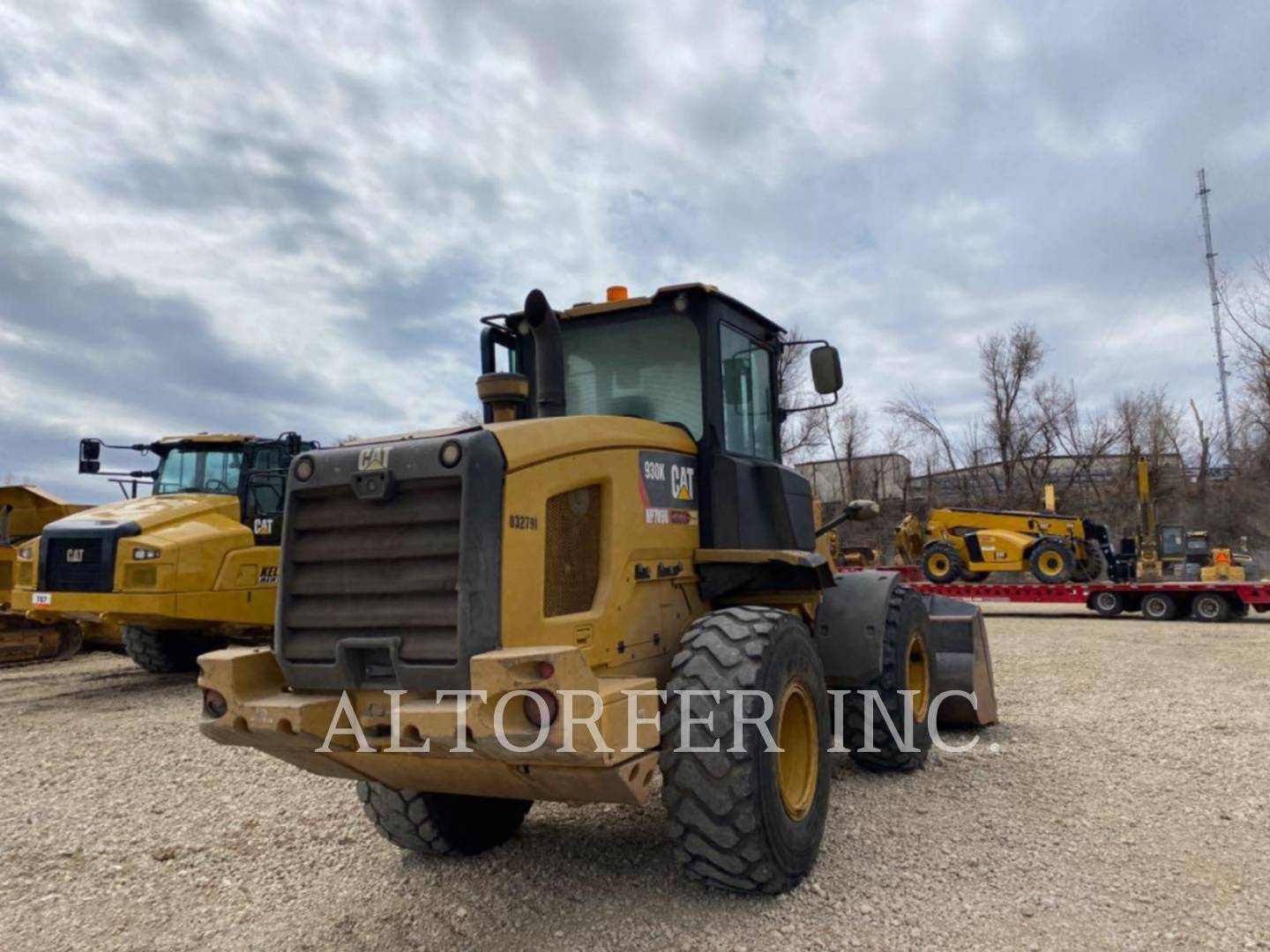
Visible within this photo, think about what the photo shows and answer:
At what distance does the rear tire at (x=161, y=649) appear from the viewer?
11.5 meters

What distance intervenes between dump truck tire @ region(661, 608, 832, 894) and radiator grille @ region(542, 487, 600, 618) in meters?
0.50

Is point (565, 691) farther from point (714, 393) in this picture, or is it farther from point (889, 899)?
point (714, 393)

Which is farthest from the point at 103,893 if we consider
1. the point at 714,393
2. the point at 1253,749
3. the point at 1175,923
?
the point at 1253,749

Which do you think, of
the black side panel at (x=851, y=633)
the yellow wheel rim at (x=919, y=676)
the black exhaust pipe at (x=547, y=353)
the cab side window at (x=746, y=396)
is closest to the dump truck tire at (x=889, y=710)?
the black side panel at (x=851, y=633)

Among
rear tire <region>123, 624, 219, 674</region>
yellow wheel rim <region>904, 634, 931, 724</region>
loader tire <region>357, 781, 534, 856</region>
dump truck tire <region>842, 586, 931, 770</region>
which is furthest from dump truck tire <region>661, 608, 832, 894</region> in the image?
rear tire <region>123, 624, 219, 674</region>

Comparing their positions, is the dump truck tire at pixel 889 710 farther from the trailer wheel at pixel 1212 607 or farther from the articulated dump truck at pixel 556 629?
the trailer wheel at pixel 1212 607

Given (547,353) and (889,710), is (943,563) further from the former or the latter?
(547,353)

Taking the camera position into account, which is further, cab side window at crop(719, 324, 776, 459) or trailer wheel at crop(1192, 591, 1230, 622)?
trailer wheel at crop(1192, 591, 1230, 622)

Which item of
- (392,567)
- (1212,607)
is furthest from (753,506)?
(1212,607)

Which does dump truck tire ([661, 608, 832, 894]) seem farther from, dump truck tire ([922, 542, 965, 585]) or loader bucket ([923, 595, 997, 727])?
dump truck tire ([922, 542, 965, 585])

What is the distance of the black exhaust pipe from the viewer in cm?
443

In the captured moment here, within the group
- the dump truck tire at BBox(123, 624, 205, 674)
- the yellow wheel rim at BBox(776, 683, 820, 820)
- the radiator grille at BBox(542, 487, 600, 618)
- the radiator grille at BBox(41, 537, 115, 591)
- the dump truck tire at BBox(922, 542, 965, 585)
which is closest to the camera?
the radiator grille at BBox(542, 487, 600, 618)

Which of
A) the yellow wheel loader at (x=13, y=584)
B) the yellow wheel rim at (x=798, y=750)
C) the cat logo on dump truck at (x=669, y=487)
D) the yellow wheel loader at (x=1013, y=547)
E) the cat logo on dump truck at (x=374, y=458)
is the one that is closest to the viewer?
the cat logo on dump truck at (x=374, y=458)

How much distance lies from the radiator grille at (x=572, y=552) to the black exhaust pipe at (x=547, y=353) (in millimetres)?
729
